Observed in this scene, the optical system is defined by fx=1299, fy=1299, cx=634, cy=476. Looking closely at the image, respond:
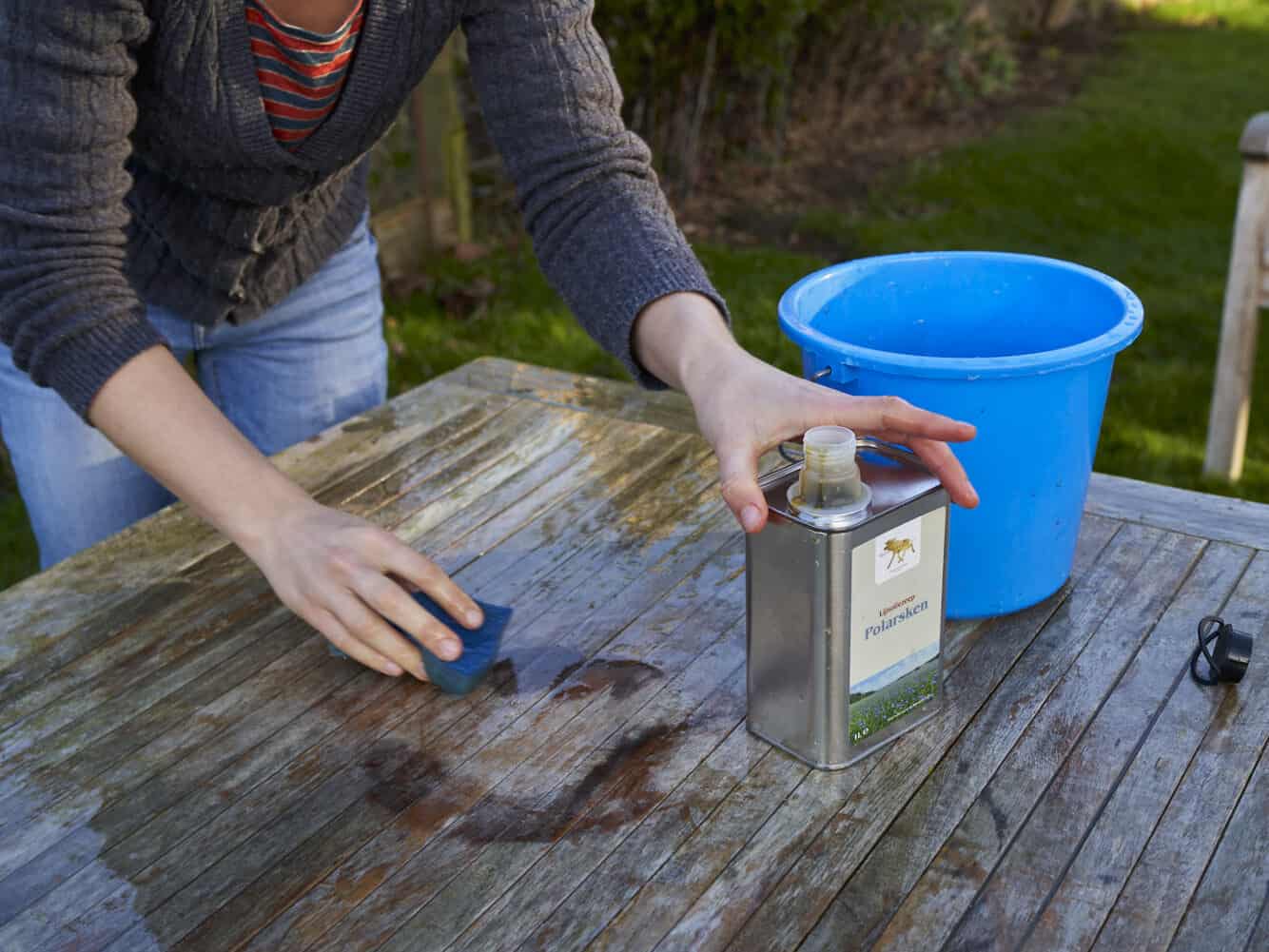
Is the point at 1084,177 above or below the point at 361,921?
below

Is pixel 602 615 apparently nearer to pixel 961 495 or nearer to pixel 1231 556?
pixel 961 495

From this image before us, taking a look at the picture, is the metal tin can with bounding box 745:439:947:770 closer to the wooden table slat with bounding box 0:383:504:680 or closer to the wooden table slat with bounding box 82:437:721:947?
the wooden table slat with bounding box 82:437:721:947

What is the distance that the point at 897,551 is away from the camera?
996 mm

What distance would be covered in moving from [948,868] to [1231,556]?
22.8 inches

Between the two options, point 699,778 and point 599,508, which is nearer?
point 699,778

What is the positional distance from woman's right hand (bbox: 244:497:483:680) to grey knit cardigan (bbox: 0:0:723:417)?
0.84ft

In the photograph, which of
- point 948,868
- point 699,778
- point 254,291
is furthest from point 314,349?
point 948,868

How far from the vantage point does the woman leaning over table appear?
1139 mm

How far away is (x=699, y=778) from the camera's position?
1.04m

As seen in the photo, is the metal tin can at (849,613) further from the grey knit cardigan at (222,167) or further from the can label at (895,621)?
the grey knit cardigan at (222,167)

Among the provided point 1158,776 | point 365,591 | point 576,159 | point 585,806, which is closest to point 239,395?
point 576,159

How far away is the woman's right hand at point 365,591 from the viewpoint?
1.11 meters

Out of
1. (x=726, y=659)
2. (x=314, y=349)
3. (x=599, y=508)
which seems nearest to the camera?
(x=726, y=659)

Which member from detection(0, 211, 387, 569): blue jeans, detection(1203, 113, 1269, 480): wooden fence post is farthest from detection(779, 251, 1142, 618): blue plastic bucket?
detection(1203, 113, 1269, 480): wooden fence post
